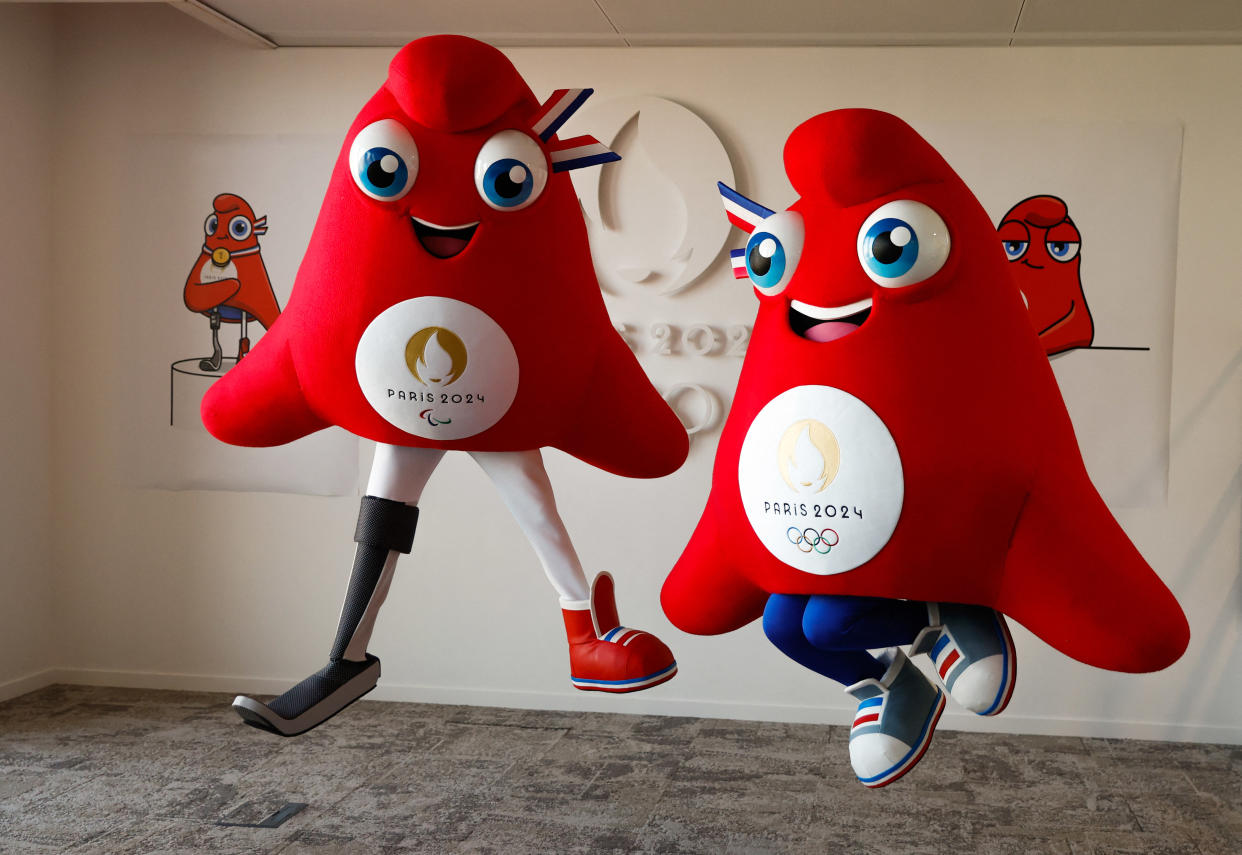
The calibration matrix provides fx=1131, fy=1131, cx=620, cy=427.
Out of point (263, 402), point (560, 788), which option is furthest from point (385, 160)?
point (560, 788)

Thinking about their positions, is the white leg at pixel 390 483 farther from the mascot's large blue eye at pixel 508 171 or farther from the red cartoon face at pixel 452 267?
the mascot's large blue eye at pixel 508 171

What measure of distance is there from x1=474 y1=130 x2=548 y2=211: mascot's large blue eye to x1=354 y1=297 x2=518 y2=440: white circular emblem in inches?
5.7

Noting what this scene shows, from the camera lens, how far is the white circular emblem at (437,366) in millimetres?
1425

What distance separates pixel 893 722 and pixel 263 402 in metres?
0.95

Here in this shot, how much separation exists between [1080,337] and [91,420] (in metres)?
3.22

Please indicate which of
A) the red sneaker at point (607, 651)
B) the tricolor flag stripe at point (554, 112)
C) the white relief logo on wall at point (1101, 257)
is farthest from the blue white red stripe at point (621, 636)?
the white relief logo on wall at point (1101, 257)

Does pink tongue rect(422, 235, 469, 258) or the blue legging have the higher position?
pink tongue rect(422, 235, 469, 258)

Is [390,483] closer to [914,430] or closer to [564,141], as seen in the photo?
[564,141]

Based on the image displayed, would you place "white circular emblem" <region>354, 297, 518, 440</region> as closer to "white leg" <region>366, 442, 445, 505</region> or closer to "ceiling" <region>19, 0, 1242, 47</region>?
"white leg" <region>366, 442, 445, 505</region>

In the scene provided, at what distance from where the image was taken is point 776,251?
138 centimetres

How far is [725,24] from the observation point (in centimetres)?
325

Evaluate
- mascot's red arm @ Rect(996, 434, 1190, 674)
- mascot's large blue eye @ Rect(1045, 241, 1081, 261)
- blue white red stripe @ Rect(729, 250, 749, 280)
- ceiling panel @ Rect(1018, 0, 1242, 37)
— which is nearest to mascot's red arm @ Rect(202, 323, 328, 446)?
blue white red stripe @ Rect(729, 250, 749, 280)

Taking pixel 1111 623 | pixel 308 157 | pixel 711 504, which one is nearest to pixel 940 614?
pixel 1111 623

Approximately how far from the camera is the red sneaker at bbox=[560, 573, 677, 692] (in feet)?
5.21
